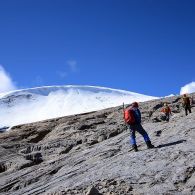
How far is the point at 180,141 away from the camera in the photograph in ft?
61.1

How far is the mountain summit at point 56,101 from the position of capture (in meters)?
130

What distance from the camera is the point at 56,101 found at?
5610 inches

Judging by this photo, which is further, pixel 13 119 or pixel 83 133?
pixel 13 119

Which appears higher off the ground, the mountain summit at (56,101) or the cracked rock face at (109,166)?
the mountain summit at (56,101)

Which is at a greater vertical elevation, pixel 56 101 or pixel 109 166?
pixel 56 101

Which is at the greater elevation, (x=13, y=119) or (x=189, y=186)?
(x=13, y=119)

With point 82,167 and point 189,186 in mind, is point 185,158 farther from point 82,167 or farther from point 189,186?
point 82,167

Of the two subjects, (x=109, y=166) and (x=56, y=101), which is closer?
(x=109, y=166)

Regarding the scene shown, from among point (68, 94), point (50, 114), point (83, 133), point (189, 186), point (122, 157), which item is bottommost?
point (189, 186)

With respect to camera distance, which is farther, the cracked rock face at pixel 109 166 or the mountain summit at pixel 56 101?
the mountain summit at pixel 56 101

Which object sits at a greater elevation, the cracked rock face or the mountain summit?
the mountain summit

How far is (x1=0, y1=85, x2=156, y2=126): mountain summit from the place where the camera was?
129625mm

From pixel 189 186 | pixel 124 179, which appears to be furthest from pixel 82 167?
pixel 189 186

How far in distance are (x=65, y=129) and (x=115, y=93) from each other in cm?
11672
